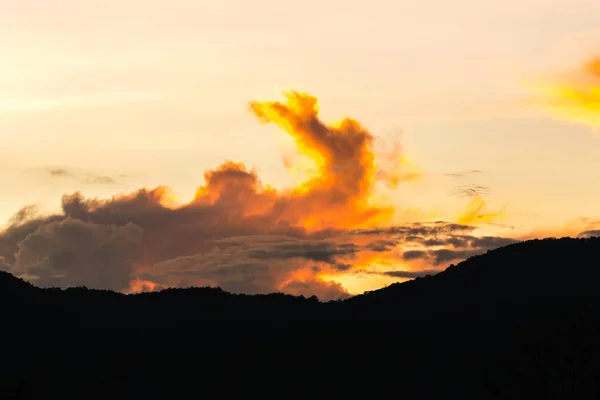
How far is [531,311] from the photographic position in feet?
597

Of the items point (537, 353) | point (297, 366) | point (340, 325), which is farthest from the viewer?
point (340, 325)

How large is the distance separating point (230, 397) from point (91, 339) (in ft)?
110

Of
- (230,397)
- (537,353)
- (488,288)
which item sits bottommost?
(230,397)

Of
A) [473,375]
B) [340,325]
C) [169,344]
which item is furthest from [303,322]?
[473,375]

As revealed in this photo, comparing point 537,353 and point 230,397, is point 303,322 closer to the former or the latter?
point 230,397

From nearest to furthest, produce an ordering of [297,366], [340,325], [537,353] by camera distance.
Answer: [537,353], [297,366], [340,325]

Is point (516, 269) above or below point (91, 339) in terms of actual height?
above

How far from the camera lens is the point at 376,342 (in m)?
185

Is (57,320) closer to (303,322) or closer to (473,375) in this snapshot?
(303,322)

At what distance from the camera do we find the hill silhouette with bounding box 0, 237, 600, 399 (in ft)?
554

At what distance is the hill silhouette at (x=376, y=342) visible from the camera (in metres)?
169

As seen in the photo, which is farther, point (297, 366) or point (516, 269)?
point (516, 269)

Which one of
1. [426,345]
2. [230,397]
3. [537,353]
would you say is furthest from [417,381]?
[230,397]

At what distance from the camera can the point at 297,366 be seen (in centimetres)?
18100
